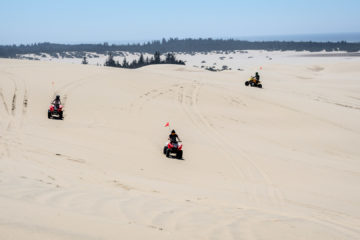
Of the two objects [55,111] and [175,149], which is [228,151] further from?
[55,111]

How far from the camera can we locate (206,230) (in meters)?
5.53

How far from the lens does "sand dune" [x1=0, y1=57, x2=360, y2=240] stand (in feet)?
18.4

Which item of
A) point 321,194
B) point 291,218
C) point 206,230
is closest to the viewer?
point 206,230

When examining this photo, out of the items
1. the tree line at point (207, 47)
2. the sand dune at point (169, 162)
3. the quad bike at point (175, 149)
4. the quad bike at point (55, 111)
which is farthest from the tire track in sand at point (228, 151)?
the tree line at point (207, 47)

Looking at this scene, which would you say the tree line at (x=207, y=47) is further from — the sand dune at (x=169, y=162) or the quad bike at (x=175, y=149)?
the quad bike at (x=175, y=149)

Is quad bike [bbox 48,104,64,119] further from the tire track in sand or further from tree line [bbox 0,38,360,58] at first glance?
tree line [bbox 0,38,360,58]

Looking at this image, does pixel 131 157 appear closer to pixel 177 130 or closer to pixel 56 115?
pixel 177 130

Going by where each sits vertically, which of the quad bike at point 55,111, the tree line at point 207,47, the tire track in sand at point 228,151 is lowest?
the tire track in sand at point 228,151

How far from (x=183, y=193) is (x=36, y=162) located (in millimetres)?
3790

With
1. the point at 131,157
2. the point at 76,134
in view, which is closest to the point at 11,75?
the point at 76,134

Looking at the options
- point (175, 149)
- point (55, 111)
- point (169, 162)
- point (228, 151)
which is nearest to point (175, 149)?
point (175, 149)

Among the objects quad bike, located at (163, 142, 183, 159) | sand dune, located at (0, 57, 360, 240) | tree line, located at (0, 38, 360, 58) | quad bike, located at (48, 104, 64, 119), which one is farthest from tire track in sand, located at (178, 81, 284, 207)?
tree line, located at (0, 38, 360, 58)

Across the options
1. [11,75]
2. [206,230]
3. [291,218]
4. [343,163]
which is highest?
[11,75]

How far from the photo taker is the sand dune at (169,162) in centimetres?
562
